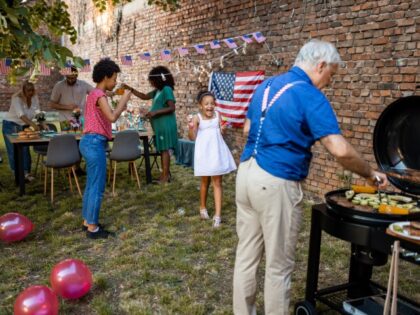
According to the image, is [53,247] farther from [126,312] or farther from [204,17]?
[204,17]

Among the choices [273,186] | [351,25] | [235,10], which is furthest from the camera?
[235,10]

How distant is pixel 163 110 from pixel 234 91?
1.47m

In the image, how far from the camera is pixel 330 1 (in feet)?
17.6

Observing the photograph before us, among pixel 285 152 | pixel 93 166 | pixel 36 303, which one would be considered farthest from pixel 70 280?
pixel 285 152

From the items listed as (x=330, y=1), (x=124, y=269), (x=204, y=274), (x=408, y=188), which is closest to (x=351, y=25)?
(x=330, y=1)

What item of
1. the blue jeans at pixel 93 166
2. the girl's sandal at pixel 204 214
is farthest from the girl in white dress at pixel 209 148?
Result: the blue jeans at pixel 93 166

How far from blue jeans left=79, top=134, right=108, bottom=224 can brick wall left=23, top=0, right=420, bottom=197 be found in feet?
9.85

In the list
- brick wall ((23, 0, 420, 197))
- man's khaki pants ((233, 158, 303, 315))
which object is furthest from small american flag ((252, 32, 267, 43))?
man's khaki pants ((233, 158, 303, 315))

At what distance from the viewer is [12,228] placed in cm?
435

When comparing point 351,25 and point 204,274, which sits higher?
point 351,25

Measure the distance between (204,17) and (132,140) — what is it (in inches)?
127

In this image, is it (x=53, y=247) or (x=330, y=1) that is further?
(x=330, y=1)

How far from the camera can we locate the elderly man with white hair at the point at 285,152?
2143 millimetres

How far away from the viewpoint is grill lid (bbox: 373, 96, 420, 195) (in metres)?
2.56
